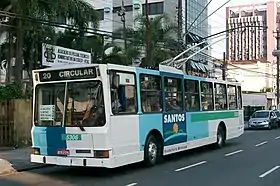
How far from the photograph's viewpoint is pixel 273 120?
131 feet

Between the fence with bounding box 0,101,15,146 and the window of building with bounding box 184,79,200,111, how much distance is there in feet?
24.5

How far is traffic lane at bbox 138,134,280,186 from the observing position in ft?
39.0

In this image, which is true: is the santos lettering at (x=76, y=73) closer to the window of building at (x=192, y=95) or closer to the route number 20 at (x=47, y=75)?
the route number 20 at (x=47, y=75)

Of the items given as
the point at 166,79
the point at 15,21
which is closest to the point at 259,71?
the point at 15,21

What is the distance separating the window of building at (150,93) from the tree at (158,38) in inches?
798

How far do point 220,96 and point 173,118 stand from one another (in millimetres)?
5452

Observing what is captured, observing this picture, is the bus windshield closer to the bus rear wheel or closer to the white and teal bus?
the white and teal bus

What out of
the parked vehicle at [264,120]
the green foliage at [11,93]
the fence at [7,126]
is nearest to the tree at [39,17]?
the green foliage at [11,93]

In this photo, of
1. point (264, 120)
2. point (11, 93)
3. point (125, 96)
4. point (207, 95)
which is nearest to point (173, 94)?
point (125, 96)

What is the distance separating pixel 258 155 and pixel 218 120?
10.9 ft

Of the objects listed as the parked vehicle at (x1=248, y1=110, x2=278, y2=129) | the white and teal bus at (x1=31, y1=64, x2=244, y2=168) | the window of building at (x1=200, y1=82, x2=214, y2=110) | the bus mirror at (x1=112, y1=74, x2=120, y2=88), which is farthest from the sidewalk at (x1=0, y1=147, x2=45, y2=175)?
the parked vehicle at (x1=248, y1=110, x2=278, y2=129)

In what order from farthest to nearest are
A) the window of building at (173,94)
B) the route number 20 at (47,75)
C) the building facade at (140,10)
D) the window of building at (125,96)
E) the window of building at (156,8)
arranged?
the window of building at (156,8), the building facade at (140,10), the window of building at (173,94), the route number 20 at (47,75), the window of building at (125,96)

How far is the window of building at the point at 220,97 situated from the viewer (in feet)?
68.8

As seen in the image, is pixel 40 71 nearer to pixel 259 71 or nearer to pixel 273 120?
pixel 273 120
